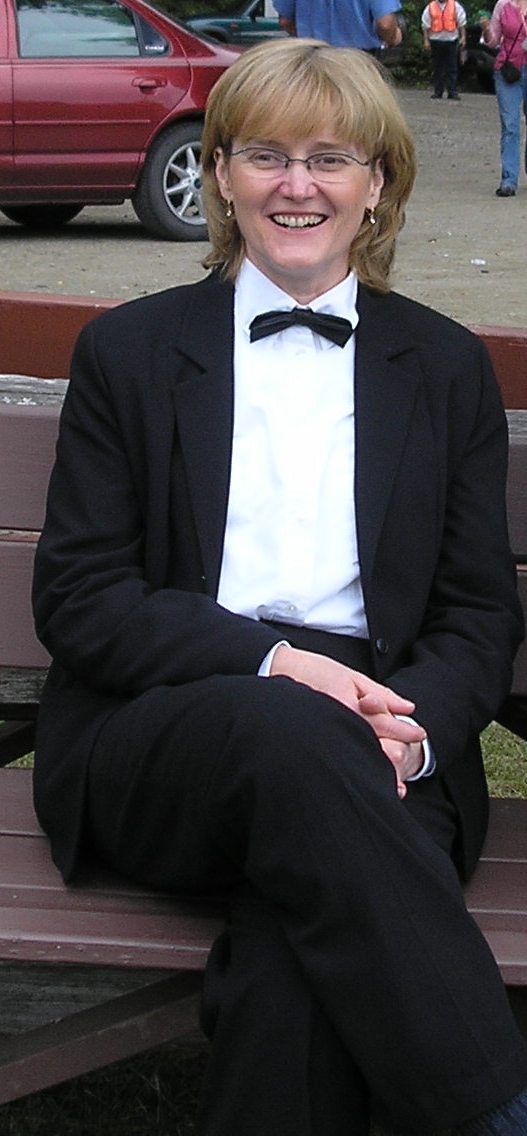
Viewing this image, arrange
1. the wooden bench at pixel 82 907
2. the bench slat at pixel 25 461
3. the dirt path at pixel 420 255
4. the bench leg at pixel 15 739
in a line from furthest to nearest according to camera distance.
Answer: the dirt path at pixel 420 255
the bench leg at pixel 15 739
the bench slat at pixel 25 461
the wooden bench at pixel 82 907

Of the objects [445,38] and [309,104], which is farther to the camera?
[445,38]

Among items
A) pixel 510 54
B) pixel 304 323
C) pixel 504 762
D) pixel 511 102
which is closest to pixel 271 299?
pixel 304 323

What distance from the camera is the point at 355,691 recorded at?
2680 millimetres

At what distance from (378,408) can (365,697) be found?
1.61 feet

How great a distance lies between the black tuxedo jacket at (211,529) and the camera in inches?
110

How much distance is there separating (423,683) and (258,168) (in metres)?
0.80

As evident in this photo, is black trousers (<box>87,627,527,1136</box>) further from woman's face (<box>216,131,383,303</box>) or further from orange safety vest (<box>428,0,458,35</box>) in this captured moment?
orange safety vest (<box>428,0,458,35</box>)

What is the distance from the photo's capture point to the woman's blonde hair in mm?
2828

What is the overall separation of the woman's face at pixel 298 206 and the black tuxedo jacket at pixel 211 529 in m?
0.13

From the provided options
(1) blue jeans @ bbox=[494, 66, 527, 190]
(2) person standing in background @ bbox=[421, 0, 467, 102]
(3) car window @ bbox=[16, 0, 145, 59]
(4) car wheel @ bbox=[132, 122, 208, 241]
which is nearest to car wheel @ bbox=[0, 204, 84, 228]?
(4) car wheel @ bbox=[132, 122, 208, 241]

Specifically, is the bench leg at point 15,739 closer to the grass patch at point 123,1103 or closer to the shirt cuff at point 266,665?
the grass patch at point 123,1103

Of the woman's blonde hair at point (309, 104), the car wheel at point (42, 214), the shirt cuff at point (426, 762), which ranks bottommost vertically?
the car wheel at point (42, 214)

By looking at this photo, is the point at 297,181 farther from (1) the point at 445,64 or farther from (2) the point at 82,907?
(1) the point at 445,64

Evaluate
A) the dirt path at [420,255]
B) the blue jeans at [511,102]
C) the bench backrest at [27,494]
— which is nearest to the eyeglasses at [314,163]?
the bench backrest at [27,494]
